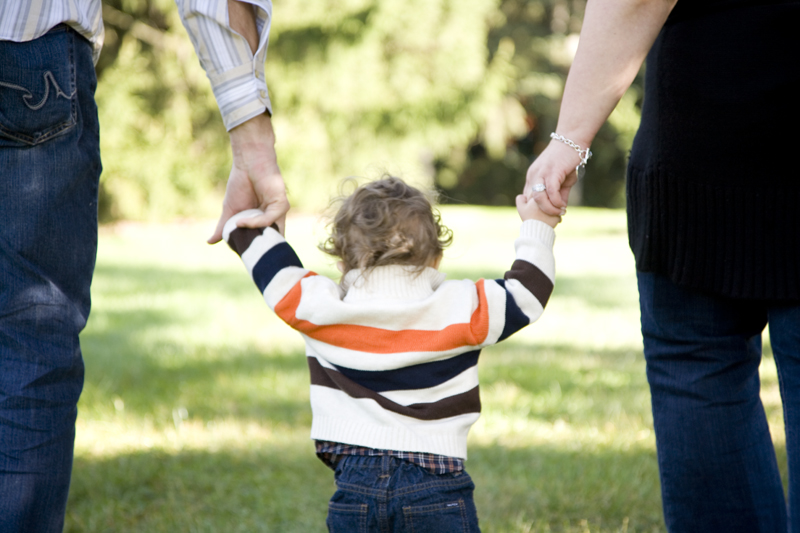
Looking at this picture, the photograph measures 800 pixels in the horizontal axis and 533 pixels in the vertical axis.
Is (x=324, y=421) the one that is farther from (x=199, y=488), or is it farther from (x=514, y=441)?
(x=514, y=441)

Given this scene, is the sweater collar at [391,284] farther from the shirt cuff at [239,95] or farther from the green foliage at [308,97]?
the green foliage at [308,97]

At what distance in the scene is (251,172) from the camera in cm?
175

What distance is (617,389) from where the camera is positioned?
3.77 meters

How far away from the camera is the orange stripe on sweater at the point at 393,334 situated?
4.85 feet

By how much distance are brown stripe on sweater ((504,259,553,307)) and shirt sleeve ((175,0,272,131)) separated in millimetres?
673

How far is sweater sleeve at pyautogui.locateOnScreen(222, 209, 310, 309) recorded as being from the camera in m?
1.57

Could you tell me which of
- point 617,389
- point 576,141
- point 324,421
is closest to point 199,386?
point 617,389

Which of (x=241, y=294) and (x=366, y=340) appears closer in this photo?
(x=366, y=340)

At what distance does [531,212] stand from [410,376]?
422 millimetres

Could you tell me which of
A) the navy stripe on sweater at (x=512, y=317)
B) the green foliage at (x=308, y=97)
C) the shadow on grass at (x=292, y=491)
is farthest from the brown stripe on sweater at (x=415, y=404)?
the green foliage at (x=308, y=97)

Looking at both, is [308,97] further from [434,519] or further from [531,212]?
[434,519]

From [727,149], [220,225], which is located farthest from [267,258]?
[727,149]

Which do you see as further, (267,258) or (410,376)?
(267,258)

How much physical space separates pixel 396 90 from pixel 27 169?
12857 mm
